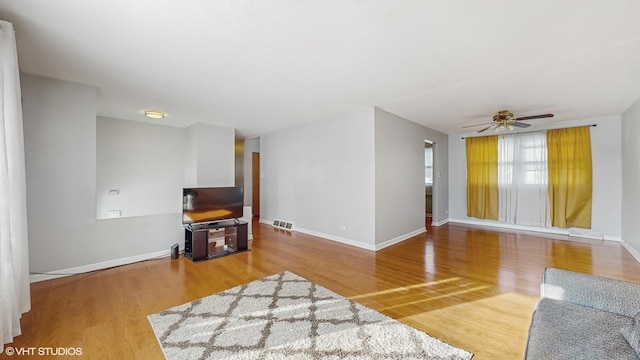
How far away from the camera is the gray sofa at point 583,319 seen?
3.83 ft

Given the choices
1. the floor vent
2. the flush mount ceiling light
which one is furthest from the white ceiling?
the floor vent

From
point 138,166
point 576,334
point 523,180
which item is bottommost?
point 576,334

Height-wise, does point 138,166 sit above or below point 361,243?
above

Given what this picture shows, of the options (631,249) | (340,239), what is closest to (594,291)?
(340,239)

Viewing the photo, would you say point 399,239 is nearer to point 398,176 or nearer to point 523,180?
point 398,176

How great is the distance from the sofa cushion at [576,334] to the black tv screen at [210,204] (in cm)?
418

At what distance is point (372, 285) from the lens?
2889 millimetres

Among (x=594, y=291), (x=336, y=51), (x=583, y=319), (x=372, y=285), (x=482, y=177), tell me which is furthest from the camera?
(x=482, y=177)

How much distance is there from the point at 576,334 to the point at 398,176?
3.70 m

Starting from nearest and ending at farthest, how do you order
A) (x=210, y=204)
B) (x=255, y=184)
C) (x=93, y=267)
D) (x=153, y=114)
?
1. (x=93, y=267)
2. (x=210, y=204)
3. (x=153, y=114)
4. (x=255, y=184)

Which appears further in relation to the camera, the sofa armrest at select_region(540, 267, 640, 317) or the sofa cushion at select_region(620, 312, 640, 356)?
the sofa armrest at select_region(540, 267, 640, 317)

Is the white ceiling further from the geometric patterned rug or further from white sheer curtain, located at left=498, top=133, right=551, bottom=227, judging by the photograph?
the geometric patterned rug

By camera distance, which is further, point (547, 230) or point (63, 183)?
point (547, 230)

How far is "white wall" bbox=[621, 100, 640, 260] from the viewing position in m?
3.83
